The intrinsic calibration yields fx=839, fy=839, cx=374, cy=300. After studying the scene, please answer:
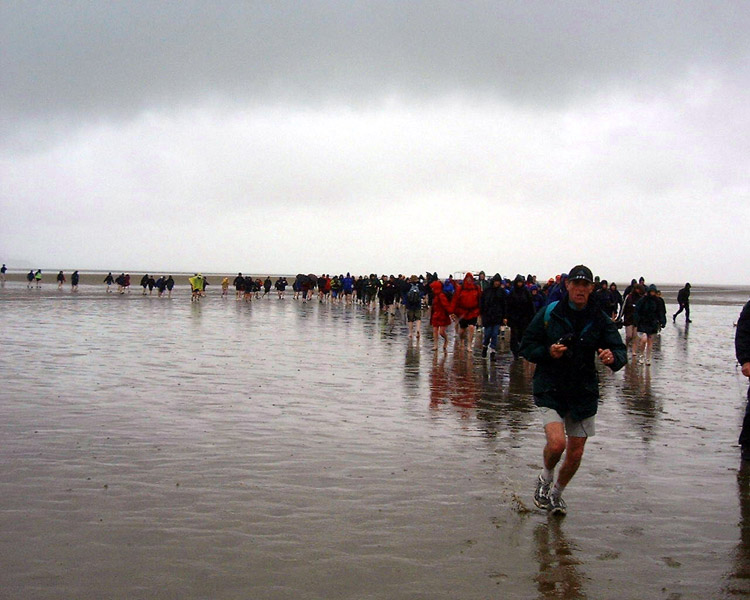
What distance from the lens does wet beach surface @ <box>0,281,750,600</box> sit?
5445mm

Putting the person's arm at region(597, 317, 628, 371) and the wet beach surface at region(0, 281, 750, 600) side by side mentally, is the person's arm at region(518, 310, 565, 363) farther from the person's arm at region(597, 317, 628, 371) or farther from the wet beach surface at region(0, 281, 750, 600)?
the wet beach surface at region(0, 281, 750, 600)

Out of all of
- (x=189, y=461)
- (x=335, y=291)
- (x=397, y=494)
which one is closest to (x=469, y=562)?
(x=397, y=494)

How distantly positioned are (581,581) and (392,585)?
1244 millimetres

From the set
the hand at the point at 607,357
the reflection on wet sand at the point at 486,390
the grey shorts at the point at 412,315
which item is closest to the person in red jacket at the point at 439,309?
the reflection on wet sand at the point at 486,390

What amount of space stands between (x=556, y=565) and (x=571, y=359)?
178 cm

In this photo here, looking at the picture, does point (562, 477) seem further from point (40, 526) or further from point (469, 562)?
point (40, 526)

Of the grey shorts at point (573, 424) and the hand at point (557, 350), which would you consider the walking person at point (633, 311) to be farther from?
the hand at point (557, 350)

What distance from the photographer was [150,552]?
18.9 ft

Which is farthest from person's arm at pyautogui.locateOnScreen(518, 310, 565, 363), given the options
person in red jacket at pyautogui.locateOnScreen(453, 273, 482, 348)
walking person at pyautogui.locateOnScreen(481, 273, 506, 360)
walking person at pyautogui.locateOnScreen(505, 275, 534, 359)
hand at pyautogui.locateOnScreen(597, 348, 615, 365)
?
person in red jacket at pyautogui.locateOnScreen(453, 273, 482, 348)

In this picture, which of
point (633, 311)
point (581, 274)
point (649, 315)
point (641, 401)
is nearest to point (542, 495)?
point (581, 274)

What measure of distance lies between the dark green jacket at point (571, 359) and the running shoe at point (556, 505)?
27.8 inches

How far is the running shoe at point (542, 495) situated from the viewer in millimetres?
7066

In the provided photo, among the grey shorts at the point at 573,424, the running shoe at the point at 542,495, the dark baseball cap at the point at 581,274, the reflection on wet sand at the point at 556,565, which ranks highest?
the dark baseball cap at the point at 581,274

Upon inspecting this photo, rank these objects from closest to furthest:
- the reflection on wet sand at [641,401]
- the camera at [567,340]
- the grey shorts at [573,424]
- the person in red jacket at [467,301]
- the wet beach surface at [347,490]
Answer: the wet beach surface at [347,490] < the camera at [567,340] < the grey shorts at [573,424] < the reflection on wet sand at [641,401] < the person in red jacket at [467,301]
